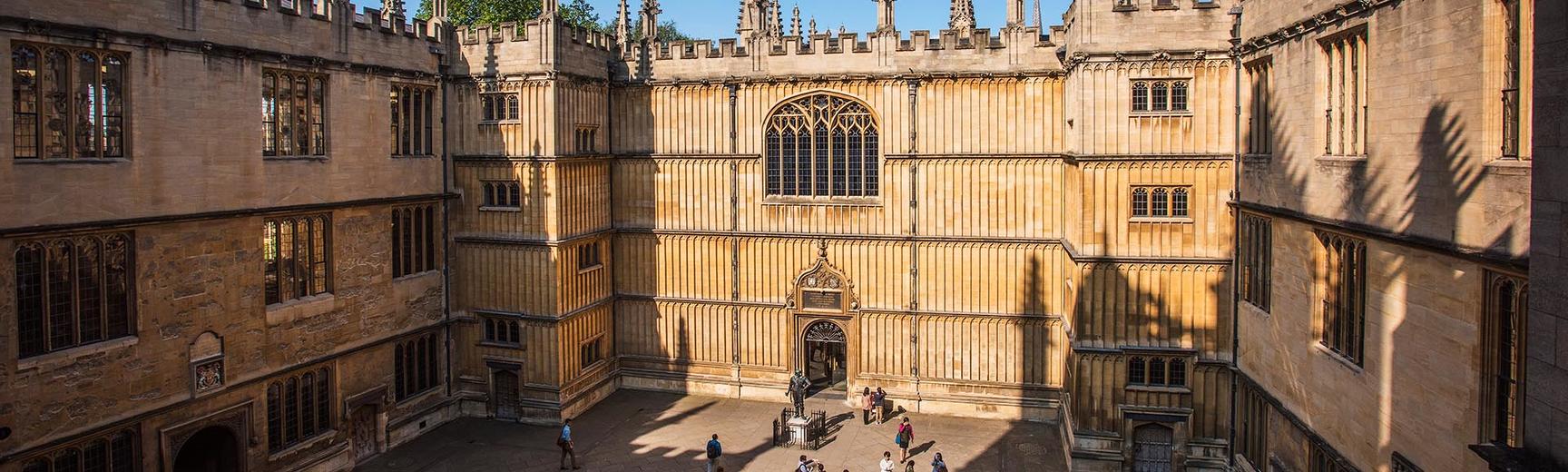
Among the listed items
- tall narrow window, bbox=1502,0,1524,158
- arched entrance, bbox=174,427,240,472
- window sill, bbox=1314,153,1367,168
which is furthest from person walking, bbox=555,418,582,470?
tall narrow window, bbox=1502,0,1524,158

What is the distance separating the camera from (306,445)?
20656 mm

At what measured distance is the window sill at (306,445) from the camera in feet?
65.5

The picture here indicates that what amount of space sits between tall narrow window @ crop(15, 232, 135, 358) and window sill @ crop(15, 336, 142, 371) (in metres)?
0.11

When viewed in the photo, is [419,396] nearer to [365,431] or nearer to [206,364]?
[365,431]

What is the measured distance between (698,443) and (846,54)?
10.4 m

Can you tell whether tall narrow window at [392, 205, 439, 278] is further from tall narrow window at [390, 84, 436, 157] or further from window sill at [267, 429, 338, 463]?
window sill at [267, 429, 338, 463]

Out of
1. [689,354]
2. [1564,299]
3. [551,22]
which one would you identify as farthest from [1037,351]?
[1564,299]

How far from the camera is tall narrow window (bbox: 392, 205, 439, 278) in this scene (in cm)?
2338

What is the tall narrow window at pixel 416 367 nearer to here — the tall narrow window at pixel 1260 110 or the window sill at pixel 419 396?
the window sill at pixel 419 396

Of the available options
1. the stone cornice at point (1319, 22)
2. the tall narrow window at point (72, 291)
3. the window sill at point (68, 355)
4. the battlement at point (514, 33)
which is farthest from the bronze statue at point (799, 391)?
the tall narrow window at point (72, 291)

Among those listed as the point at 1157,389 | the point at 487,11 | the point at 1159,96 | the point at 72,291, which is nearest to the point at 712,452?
the point at 1157,389

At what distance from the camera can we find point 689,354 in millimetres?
27406

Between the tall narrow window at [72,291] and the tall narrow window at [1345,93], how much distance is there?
19331 millimetres

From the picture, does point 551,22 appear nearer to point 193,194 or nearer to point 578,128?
point 578,128
